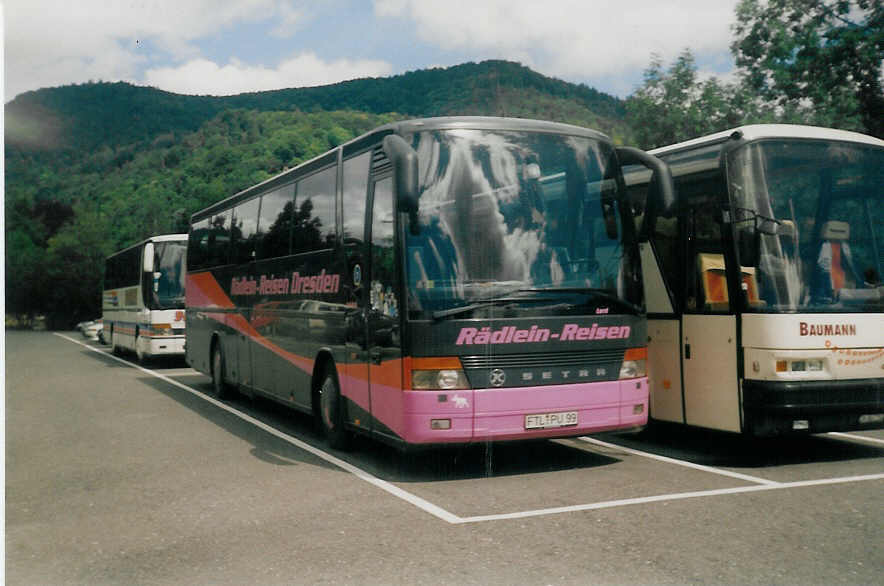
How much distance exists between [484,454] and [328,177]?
3.63 m

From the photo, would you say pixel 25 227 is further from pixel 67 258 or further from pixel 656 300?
pixel 656 300

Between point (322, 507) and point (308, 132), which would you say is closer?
point (322, 507)

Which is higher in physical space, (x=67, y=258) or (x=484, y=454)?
(x=67, y=258)

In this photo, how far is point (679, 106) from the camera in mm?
26781

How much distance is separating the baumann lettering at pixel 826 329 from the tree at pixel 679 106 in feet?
57.6

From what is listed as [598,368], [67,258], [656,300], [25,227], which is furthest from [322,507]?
[25,227]

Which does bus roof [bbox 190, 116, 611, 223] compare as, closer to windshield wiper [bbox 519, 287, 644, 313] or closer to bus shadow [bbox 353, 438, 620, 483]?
windshield wiper [bbox 519, 287, 644, 313]

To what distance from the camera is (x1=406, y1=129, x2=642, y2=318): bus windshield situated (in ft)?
27.1

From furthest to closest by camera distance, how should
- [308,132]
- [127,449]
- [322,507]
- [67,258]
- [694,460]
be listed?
[67,258], [308,132], [127,449], [694,460], [322,507]

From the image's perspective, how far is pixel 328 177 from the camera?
36.0 ft

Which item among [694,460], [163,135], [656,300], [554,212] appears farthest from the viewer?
[163,135]

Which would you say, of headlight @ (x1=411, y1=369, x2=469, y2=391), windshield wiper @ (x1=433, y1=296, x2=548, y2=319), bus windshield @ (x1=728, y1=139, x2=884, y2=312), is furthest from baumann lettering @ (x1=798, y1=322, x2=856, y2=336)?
headlight @ (x1=411, y1=369, x2=469, y2=391)

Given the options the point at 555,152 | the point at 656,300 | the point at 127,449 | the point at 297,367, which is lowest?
the point at 127,449

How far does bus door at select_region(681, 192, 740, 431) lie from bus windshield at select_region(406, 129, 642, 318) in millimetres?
827
